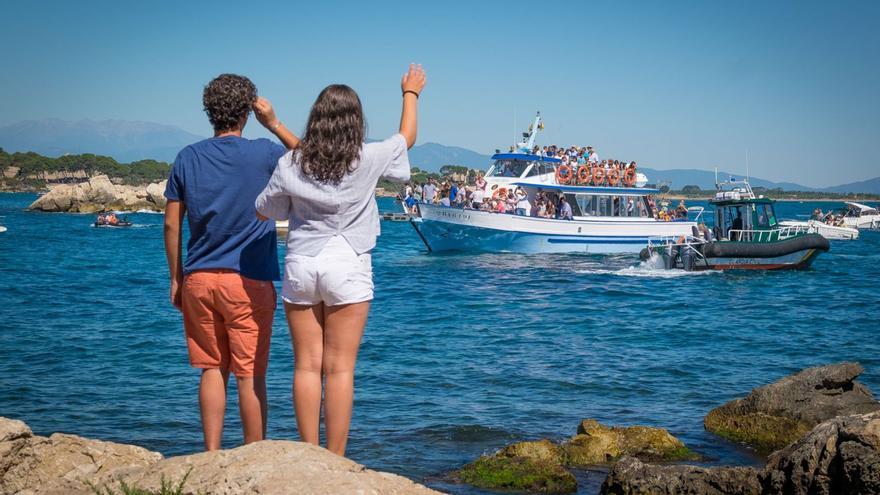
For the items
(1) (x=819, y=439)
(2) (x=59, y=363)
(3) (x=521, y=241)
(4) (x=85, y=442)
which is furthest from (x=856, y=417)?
(3) (x=521, y=241)

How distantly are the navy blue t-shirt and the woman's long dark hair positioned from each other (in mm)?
506

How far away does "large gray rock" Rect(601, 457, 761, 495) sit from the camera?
644 centimetres

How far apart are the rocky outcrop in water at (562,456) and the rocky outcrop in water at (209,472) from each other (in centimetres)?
321

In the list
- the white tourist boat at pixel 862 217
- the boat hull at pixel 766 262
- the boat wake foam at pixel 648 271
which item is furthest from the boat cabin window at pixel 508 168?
the white tourist boat at pixel 862 217

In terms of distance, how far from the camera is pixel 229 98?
5098 mm

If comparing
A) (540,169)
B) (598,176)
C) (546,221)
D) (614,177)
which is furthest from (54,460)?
(614,177)

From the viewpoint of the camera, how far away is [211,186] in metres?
5.11

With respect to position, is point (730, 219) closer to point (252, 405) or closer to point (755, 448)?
point (755, 448)

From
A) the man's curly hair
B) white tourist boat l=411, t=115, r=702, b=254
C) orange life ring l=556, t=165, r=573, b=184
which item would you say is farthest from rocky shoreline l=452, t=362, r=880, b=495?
orange life ring l=556, t=165, r=573, b=184

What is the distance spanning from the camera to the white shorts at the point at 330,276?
4.80 m

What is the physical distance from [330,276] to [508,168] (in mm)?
34726

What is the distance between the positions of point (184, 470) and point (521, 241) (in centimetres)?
3211

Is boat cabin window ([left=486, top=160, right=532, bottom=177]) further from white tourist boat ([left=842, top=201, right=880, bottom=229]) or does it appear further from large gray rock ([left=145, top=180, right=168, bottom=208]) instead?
large gray rock ([left=145, top=180, right=168, bottom=208])

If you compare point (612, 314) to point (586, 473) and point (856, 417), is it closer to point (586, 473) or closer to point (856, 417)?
point (586, 473)
